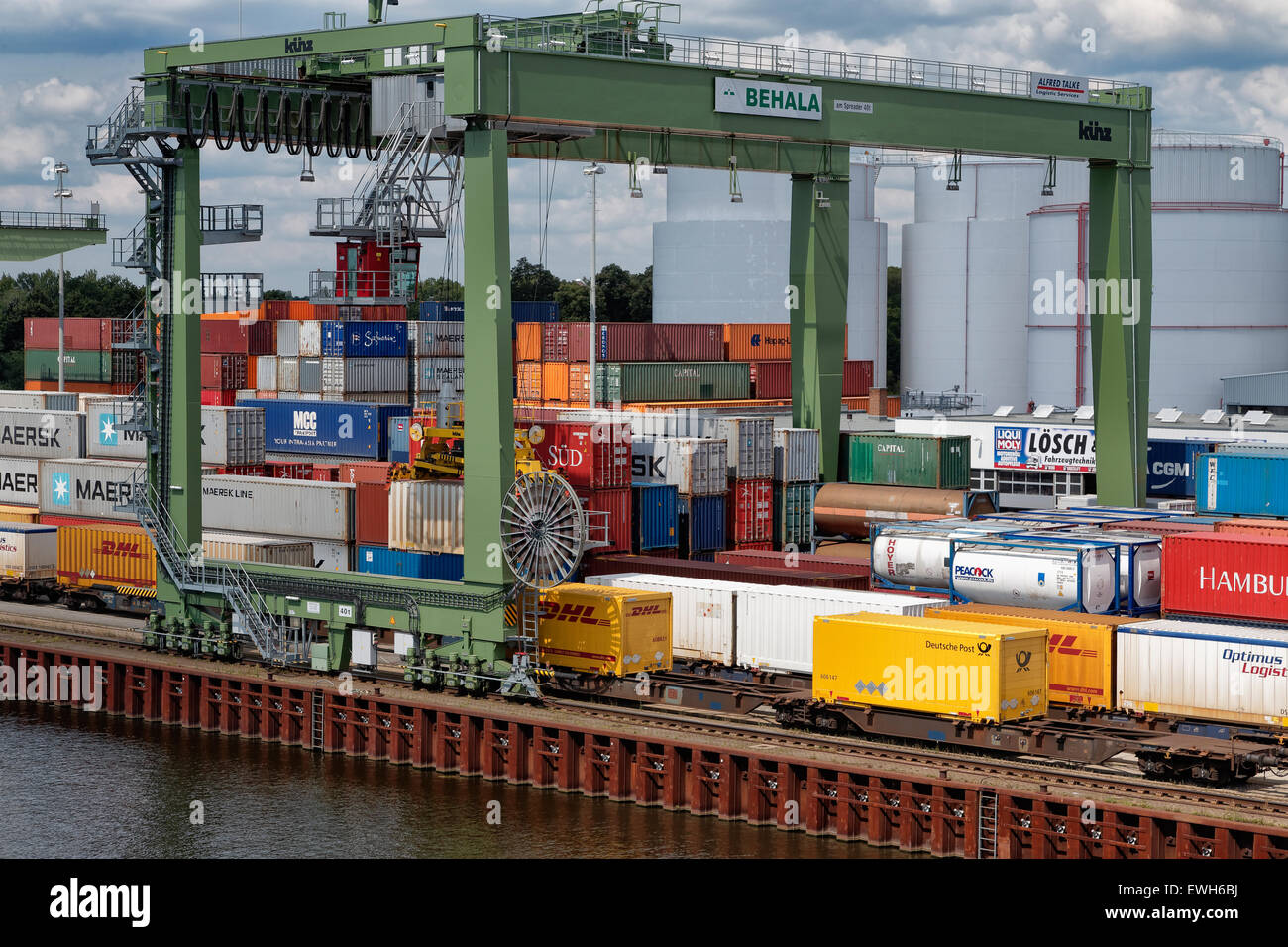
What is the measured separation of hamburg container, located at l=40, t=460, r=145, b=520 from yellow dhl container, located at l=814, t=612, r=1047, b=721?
28.5 meters

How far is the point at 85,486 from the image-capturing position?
56.8 meters

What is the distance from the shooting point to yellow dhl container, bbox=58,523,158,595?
2079 inches

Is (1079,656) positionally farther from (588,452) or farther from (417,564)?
(417,564)

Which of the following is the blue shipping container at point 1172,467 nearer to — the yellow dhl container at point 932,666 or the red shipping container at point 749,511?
the red shipping container at point 749,511

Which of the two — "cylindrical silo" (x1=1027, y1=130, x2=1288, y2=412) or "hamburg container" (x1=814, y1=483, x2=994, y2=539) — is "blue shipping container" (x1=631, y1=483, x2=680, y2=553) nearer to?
"hamburg container" (x1=814, y1=483, x2=994, y2=539)

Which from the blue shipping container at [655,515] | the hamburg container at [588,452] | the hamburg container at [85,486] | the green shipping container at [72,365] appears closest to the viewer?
the hamburg container at [588,452]

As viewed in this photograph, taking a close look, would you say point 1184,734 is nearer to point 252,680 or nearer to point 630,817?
point 630,817

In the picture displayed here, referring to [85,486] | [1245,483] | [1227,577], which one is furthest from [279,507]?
[1245,483]

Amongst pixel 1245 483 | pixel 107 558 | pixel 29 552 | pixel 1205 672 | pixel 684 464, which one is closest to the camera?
pixel 1205 672

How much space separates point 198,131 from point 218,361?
27.9 metres

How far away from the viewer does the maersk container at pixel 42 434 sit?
60562 millimetres

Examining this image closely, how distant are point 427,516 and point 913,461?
16.4 m

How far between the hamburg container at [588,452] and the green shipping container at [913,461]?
10792 millimetres

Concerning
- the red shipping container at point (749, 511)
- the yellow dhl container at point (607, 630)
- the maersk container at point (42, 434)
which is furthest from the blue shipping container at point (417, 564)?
the maersk container at point (42, 434)
